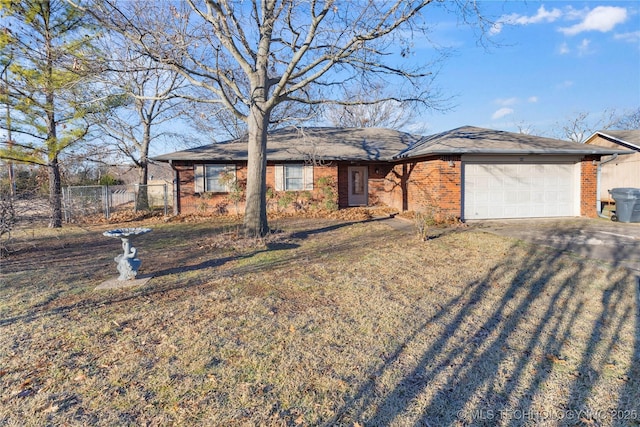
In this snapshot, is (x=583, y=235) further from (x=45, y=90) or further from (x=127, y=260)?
(x=45, y=90)

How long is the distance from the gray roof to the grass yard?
17.4ft

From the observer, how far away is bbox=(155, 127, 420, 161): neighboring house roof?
551 inches

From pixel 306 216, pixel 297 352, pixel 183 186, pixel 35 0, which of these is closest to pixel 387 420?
pixel 297 352

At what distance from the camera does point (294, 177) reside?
48.6 feet

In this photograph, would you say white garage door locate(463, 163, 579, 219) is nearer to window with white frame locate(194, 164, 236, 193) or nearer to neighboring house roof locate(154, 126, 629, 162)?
neighboring house roof locate(154, 126, 629, 162)

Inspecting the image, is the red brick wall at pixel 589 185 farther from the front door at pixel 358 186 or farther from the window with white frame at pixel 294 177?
the window with white frame at pixel 294 177

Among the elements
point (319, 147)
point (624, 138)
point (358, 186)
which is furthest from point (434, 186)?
point (624, 138)

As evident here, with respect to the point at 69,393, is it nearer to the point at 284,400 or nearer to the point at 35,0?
the point at 284,400

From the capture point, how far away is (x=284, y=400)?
98.3 inches

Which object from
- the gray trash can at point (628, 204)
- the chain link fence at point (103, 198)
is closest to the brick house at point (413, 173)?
the gray trash can at point (628, 204)

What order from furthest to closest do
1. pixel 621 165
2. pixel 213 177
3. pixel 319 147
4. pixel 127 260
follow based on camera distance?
pixel 621 165 → pixel 319 147 → pixel 213 177 → pixel 127 260

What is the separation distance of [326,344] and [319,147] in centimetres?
1303

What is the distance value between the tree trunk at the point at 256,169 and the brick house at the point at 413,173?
A: 1.26 metres

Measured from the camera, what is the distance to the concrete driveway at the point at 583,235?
6.68 meters
